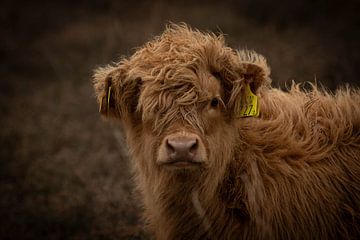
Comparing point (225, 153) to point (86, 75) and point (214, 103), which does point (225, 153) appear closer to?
point (214, 103)

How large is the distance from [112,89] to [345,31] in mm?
7520

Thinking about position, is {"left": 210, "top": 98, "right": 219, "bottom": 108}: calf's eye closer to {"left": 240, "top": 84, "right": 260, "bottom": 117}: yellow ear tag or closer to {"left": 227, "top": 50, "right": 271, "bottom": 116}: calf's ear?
{"left": 227, "top": 50, "right": 271, "bottom": 116}: calf's ear

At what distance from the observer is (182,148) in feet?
9.77

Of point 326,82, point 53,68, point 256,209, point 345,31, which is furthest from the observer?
point 53,68

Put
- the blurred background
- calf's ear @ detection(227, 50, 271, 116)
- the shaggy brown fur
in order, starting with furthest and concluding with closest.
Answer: the blurred background
calf's ear @ detection(227, 50, 271, 116)
the shaggy brown fur

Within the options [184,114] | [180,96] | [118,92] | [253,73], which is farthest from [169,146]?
[253,73]

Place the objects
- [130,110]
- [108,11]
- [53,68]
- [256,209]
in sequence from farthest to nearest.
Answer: [108,11], [53,68], [130,110], [256,209]

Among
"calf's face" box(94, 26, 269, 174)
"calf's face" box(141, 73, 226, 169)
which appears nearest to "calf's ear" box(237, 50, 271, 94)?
"calf's face" box(94, 26, 269, 174)

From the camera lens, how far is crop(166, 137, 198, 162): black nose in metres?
2.98

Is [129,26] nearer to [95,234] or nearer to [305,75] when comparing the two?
[305,75]

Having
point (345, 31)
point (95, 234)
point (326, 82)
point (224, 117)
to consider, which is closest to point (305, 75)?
point (326, 82)

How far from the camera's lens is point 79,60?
12.7 meters

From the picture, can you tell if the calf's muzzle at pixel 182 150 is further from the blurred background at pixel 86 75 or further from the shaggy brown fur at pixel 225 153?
the blurred background at pixel 86 75

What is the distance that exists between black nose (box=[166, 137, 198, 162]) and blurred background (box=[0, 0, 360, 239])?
2.56 metres
